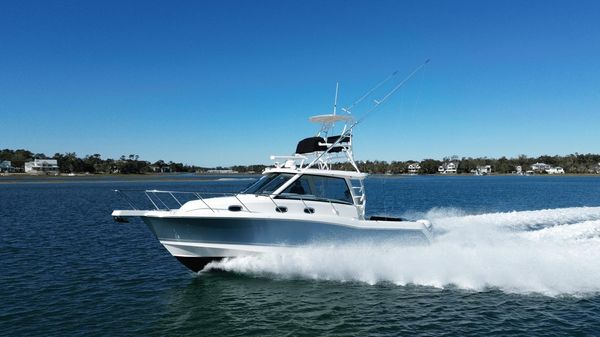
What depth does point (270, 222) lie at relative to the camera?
10.8m

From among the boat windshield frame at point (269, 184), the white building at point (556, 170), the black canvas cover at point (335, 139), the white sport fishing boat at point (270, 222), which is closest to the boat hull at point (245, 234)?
the white sport fishing boat at point (270, 222)

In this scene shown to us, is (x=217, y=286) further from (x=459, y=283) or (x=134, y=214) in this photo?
(x=459, y=283)

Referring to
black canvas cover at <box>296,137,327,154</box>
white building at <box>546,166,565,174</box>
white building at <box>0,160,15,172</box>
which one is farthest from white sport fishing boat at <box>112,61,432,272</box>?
white building at <box>546,166,565,174</box>

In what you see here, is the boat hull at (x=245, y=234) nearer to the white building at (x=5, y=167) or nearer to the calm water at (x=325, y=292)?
the calm water at (x=325, y=292)

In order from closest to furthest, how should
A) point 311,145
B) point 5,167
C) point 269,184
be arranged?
1. point 269,184
2. point 311,145
3. point 5,167

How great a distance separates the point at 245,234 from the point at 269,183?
1654 mm

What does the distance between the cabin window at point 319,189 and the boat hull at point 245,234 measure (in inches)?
38.2

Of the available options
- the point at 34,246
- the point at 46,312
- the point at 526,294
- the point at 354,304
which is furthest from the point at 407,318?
the point at 34,246

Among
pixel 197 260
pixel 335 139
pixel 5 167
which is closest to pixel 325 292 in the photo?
pixel 197 260

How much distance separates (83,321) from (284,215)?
4.96 metres

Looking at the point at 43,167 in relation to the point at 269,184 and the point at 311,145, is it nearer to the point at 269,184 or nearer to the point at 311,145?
the point at 311,145

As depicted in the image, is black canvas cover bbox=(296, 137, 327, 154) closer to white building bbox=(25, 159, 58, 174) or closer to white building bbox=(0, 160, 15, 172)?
white building bbox=(25, 159, 58, 174)

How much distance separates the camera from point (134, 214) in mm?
10469

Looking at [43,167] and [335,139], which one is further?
[43,167]
